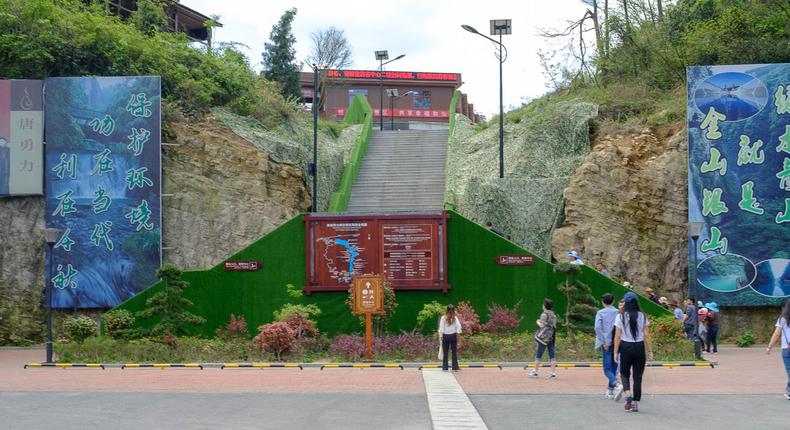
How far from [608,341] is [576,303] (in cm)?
700

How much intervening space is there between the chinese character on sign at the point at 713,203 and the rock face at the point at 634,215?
4.59ft

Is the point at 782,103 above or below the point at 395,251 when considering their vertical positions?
Answer: above

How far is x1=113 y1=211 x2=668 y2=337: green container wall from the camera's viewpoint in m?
22.1

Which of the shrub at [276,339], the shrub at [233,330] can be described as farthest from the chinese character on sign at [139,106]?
the shrub at [276,339]

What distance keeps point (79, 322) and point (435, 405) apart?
1281cm

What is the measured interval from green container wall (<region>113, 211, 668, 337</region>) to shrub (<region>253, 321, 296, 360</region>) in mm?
2242

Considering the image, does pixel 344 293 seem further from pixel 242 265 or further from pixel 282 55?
pixel 282 55

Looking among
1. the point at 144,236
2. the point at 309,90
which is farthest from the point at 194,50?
the point at 309,90

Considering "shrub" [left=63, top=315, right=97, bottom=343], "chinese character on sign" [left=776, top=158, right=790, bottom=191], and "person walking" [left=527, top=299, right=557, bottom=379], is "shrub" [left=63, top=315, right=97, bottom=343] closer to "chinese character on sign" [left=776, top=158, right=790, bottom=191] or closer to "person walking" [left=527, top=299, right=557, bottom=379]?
"person walking" [left=527, top=299, right=557, bottom=379]

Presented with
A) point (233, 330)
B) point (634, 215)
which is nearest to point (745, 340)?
point (634, 215)

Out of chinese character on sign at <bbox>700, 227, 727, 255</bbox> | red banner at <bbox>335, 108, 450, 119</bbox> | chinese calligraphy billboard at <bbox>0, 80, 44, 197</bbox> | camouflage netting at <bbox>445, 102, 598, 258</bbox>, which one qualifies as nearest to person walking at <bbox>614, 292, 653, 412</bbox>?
chinese character on sign at <bbox>700, 227, 727, 255</bbox>

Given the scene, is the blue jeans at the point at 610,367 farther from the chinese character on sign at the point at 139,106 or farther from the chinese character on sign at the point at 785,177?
the chinese character on sign at the point at 139,106

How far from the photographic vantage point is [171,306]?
21172 mm

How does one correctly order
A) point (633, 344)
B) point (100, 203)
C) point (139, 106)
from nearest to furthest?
point (633, 344)
point (100, 203)
point (139, 106)
